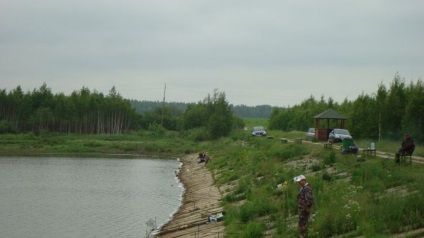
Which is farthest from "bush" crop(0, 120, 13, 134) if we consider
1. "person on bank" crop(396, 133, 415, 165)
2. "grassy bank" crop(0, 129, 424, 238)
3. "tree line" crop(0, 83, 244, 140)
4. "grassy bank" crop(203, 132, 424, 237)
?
"person on bank" crop(396, 133, 415, 165)

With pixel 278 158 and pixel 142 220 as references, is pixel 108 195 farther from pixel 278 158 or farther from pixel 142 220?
pixel 278 158

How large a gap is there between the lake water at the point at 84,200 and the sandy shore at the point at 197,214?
39.4 inches

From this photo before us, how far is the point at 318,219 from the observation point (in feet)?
56.0

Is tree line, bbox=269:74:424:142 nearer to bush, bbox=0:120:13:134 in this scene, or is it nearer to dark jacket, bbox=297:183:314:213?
dark jacket, bbox=297:183:314:213

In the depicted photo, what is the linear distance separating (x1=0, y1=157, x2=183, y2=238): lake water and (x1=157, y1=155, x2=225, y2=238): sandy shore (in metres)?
1.00

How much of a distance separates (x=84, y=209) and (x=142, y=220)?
5.53m

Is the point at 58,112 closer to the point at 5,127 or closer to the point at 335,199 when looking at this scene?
the point at 5,127

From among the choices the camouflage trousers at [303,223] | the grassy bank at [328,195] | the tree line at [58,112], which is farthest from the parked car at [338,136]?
the tree line at [58,112]

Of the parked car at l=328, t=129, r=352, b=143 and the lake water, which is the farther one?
the parked car at l=328, t=129, r=352, b=143

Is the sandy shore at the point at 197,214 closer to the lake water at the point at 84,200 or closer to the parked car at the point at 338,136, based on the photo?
the lake water at the point at 84,200

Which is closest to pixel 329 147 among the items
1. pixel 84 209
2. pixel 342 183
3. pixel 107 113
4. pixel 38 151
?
pixel 342 183

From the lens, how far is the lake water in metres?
25.4

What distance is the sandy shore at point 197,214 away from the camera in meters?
21.7

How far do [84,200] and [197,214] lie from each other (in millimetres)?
12198
